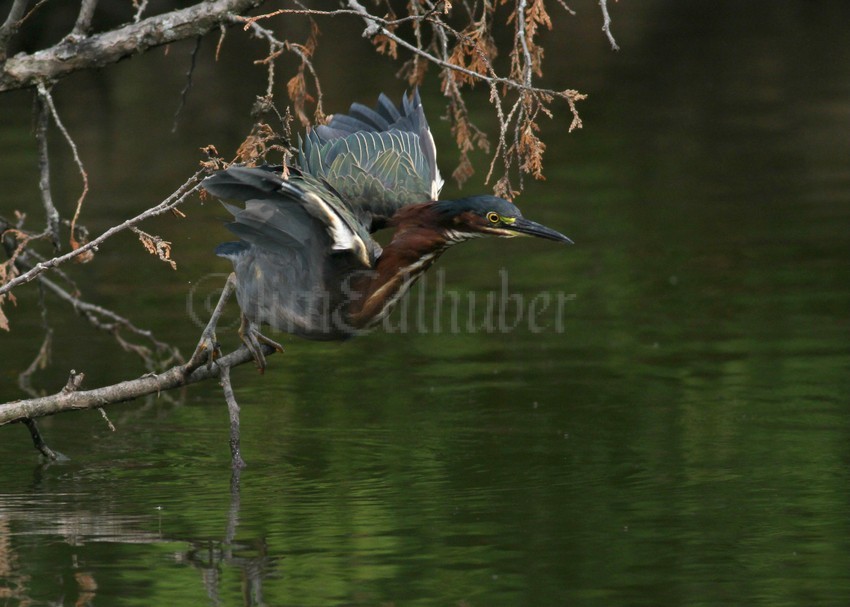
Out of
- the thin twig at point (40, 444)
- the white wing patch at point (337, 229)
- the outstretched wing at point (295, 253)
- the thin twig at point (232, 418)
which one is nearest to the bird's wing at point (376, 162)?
the outstretched wing at point (295, 253)

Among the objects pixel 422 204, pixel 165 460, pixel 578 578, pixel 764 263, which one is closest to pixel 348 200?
pixel 422 204

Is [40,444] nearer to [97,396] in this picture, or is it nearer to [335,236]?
[97,396]

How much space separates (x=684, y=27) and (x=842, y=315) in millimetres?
17295

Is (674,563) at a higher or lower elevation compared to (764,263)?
lower

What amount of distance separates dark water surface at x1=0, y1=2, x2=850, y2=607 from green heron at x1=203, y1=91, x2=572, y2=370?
0.79 meters

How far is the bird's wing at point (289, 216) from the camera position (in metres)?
6.31

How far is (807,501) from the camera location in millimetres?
6551

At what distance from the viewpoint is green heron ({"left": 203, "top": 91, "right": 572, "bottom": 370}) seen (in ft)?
20.8

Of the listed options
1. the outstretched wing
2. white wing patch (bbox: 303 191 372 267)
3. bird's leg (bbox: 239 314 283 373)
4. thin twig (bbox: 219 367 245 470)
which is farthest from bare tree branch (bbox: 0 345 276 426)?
white wing patch (bbox: 303 191 372 267)

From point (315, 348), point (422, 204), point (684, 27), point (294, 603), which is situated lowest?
point (294, 603)

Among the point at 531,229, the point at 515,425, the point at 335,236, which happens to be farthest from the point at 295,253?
the point at 515,425

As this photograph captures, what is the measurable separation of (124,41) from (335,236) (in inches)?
50.5

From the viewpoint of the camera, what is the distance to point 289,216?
21.6ft

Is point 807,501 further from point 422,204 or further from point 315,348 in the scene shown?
point 315,348
